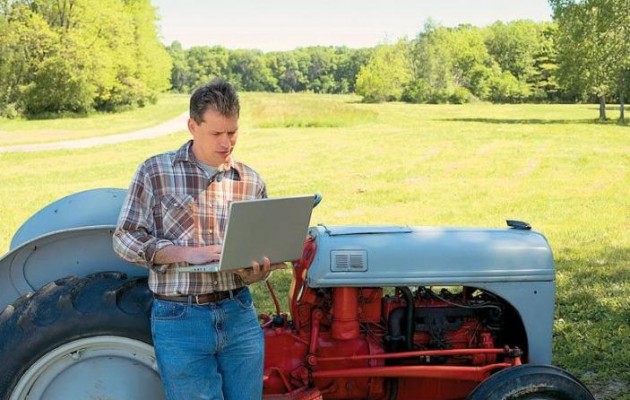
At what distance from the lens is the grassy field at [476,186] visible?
19.3ft

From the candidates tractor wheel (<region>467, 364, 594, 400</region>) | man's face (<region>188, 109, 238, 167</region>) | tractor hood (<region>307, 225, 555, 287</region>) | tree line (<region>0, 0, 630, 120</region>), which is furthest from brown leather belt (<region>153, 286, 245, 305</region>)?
tractor wheel (<region>467, 364, 594, 400</region>)

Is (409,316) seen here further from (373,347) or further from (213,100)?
(213,100)

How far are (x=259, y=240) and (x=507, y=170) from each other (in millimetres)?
14212

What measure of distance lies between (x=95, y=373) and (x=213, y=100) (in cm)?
134

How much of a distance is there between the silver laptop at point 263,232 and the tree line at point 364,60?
789mm

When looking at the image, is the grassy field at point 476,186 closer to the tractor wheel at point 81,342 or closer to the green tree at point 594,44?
the tractor wheel at point 81,342

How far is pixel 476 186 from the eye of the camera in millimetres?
13773

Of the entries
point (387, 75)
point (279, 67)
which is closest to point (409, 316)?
point (387, 75)

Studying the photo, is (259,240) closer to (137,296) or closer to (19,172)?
(137,296)

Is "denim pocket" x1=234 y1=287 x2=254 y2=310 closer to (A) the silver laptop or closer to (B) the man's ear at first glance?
(A) the silver laptop

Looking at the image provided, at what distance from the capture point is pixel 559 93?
2982 inches

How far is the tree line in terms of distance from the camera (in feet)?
108

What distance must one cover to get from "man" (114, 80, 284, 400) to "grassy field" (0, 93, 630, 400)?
2869 mm

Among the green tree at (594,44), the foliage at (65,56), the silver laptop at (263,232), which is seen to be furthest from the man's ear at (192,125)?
the foliage at (65,56)
